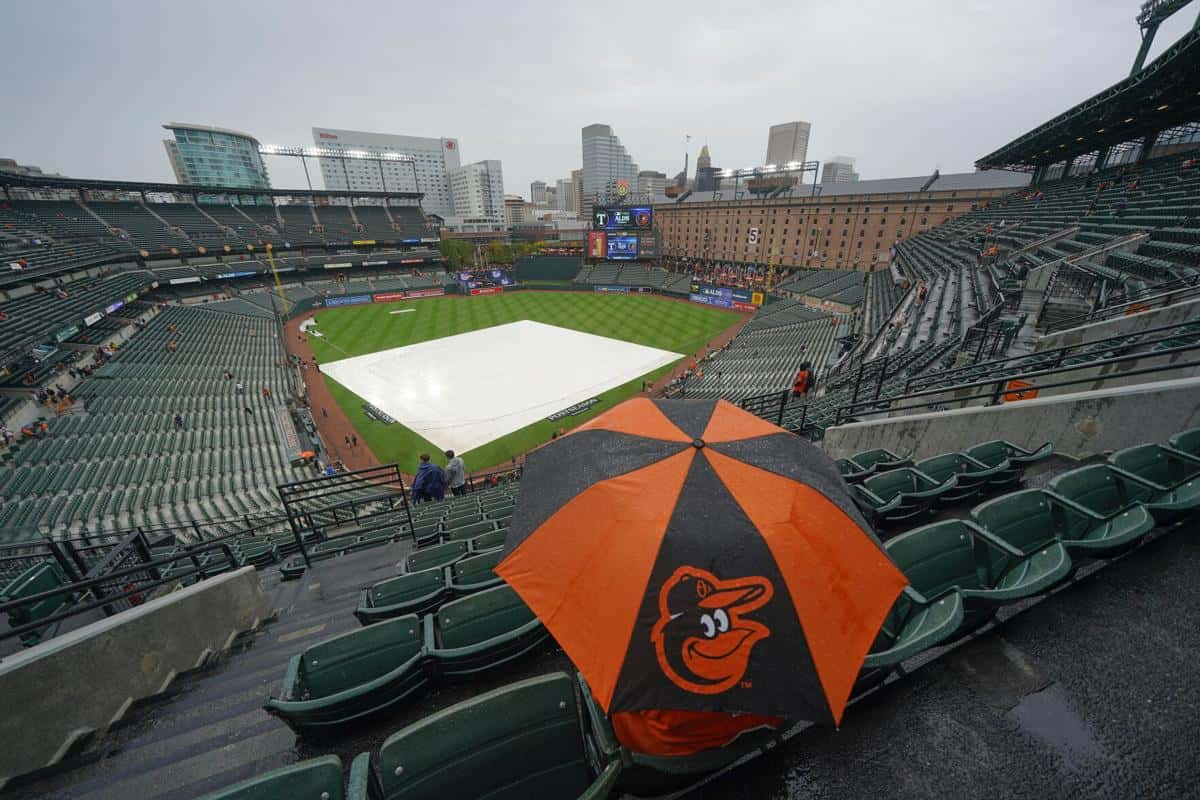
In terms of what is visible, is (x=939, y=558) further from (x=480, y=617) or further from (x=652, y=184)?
(x=652, y=184)

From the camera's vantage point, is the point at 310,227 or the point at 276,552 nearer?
the point at 276,552

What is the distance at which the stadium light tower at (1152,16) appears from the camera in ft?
97.8

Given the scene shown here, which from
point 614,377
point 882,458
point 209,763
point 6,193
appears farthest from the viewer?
point 6,193

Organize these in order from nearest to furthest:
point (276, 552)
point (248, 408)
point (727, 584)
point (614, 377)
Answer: point (727, 584) → point (276, 552) → point (248, 408) → point (614, 377)

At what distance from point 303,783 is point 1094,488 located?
6.28 m

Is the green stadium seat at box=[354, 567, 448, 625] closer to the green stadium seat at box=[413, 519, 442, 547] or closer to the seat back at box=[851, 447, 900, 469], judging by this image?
the green stadium seat at box=[413, 519, 442, 547]

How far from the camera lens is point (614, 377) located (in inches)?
1167

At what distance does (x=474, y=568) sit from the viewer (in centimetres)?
480

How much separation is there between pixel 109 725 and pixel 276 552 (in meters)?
4.89

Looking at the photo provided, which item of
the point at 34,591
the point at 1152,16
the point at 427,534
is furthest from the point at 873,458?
the point at 1152,16

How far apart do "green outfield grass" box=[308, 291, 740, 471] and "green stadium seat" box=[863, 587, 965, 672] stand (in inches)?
728

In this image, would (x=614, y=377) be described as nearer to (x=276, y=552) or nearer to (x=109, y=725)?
(x=276, y=552)

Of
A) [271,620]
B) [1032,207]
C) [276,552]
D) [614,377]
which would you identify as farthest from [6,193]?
[1032,207]

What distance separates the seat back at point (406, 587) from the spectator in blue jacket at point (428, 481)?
222 inches
